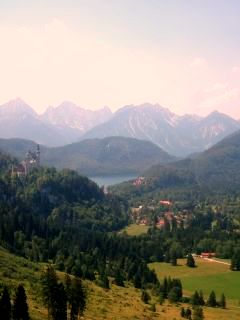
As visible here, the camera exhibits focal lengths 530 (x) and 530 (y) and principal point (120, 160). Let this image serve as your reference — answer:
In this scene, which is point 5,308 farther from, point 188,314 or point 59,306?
point 188,314

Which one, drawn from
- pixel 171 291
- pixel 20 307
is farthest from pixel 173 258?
pixel 20 307

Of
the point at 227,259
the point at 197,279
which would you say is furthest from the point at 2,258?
the point at 227,259

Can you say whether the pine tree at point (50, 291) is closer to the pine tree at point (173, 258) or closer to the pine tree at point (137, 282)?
the pine tree at point (137, 282)

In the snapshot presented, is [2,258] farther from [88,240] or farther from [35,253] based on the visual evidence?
[88,240]

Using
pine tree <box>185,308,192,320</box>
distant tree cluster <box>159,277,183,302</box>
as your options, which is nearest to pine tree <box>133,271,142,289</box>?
distant tree cluster <box>159,277,183,302</box>

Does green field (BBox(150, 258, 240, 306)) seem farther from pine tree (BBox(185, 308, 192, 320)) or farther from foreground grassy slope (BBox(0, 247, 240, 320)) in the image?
pine tree (BBox(185, 308, 192, 320))

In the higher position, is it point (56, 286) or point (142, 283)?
point (56, 286)
